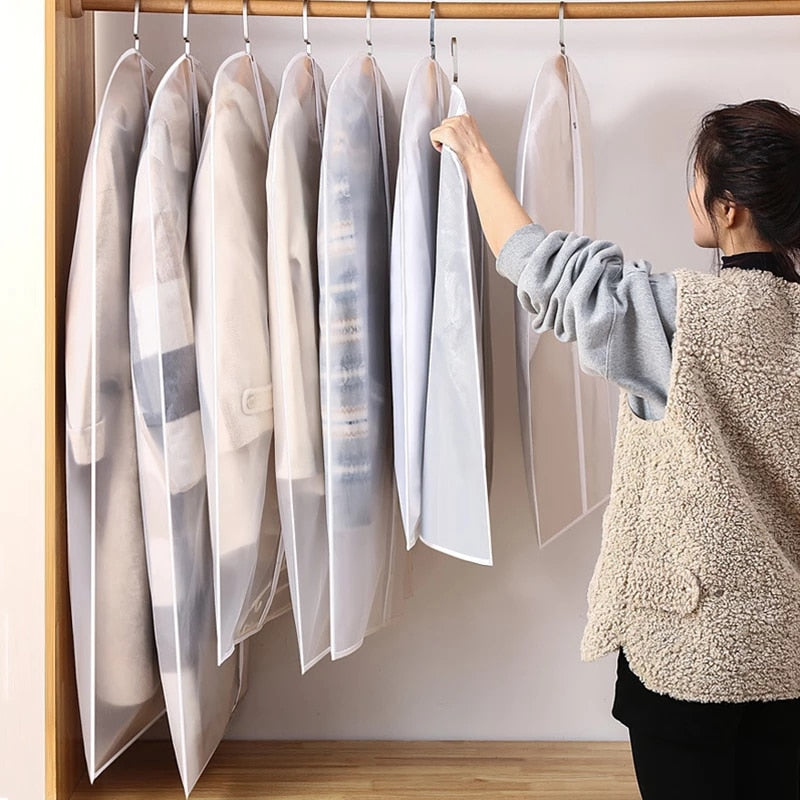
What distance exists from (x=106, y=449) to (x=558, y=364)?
620mm

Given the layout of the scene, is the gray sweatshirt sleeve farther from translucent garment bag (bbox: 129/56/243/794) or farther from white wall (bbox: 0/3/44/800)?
white wall (bbox: 0/3/44/800)

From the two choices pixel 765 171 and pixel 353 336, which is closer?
pixel 765 171

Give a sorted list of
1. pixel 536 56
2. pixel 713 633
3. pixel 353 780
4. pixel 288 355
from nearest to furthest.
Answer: pixel 713 633 → pixel 288 355 → pixel 353 780 → pixel 536 56

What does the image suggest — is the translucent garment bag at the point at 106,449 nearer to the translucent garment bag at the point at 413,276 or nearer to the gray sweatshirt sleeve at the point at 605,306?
the translucent garment bag at the point at 413,276

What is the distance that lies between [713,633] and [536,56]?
97 cm

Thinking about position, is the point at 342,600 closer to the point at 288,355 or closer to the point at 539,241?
the point at 288,355

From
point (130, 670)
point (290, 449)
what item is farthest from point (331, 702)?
point (290, 449)

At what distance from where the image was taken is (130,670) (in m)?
1.29

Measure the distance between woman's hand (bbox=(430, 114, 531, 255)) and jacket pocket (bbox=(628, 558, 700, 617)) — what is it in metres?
0.39

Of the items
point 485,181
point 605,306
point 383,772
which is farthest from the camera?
point 383,772

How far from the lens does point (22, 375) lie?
1.27m

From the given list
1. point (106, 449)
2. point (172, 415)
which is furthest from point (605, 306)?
point (106, 449)

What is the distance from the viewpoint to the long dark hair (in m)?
1.01

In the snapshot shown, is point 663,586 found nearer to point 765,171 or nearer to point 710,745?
point 710,745
